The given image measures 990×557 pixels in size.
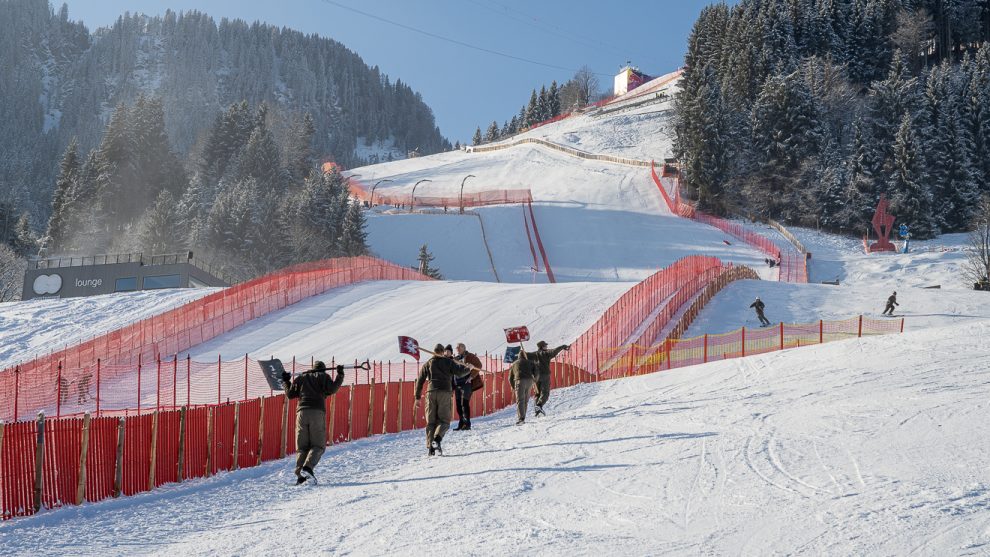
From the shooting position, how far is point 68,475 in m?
8.91

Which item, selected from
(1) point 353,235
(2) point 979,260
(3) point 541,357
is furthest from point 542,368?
(1) point 353,235

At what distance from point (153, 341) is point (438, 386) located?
23915mm

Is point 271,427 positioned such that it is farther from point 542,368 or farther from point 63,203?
point 63,203

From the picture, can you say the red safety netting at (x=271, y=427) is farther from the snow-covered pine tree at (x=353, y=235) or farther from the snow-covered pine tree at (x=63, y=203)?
the snow-covered pine tree at (x=63, y=203)

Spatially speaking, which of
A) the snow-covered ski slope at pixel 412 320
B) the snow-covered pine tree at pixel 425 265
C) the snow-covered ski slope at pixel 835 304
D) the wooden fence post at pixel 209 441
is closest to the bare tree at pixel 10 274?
the snow-covered pine tree at pixel 425 265

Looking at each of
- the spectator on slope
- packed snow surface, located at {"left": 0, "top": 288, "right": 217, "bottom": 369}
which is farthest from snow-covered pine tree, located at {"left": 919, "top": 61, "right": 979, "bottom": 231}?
the spectator on slope

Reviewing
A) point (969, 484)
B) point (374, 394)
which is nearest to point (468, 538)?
point (969, 484)

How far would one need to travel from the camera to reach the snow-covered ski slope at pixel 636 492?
258 inches

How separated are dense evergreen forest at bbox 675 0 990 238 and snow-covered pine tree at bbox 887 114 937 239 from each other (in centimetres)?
10

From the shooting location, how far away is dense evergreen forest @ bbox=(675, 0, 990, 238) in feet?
215

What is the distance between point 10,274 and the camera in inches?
2667

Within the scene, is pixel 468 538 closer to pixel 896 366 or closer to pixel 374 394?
pixel 374 394

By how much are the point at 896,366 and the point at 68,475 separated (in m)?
13.2

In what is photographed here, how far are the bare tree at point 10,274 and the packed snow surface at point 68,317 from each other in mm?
28010
